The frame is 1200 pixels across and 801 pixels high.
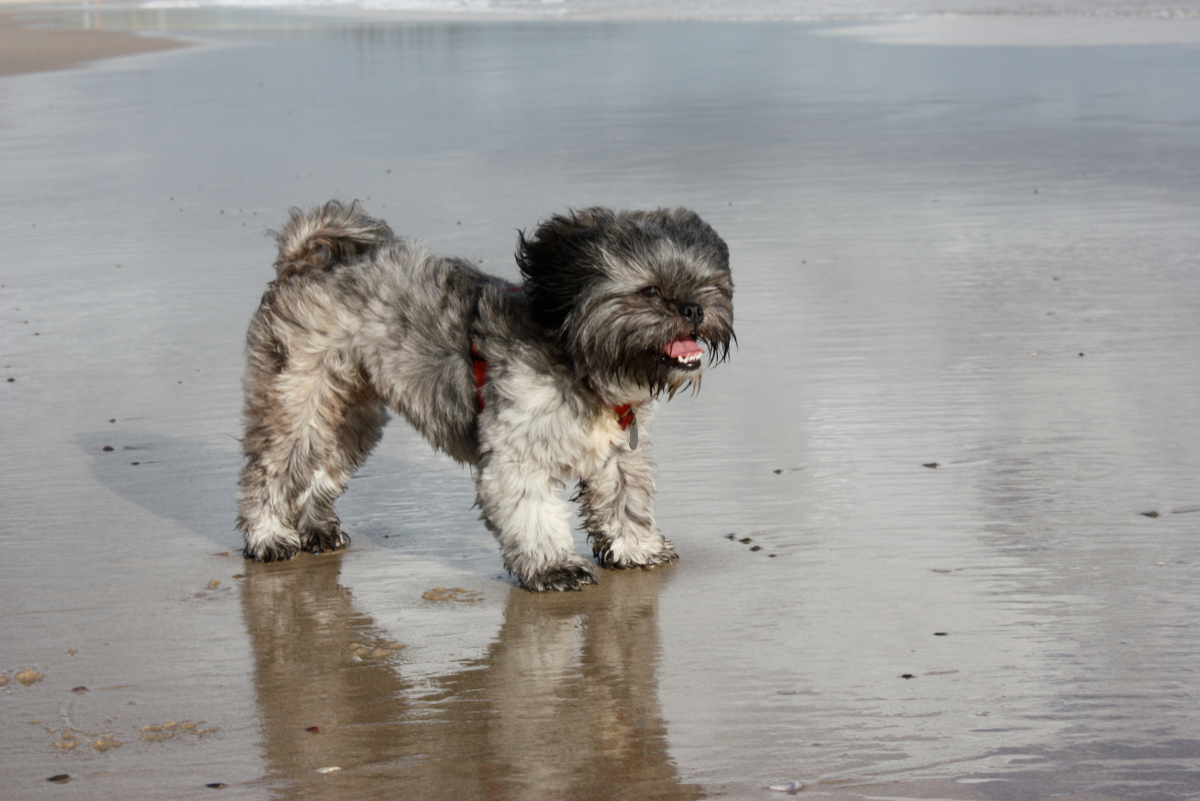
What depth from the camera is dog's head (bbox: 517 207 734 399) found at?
14.4 feet

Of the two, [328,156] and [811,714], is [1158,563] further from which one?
[328,156]

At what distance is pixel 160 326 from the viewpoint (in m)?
8.48

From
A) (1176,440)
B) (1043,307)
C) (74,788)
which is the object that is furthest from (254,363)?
(1043,307)

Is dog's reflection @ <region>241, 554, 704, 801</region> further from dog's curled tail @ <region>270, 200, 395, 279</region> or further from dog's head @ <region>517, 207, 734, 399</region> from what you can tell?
dog's curled tail @ <region>270, 200, 395, 279</region>

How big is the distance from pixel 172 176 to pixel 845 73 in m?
11.8

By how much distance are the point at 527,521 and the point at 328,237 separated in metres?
1.43

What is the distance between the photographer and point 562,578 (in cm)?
484

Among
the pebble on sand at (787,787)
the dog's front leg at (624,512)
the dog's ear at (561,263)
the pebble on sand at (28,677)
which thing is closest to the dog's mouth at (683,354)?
the dog's ear at (561,263)

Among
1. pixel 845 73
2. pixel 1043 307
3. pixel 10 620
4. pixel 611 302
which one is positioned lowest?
pixel 10 620

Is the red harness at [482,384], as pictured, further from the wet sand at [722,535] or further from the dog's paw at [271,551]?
the dog's paw at [271,551]

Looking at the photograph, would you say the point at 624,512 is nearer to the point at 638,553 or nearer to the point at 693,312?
the point at 638,553

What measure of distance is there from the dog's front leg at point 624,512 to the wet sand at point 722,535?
0.37ft

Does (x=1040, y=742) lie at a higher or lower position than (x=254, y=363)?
lower

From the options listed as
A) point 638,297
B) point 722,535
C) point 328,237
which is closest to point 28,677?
point 328,237
